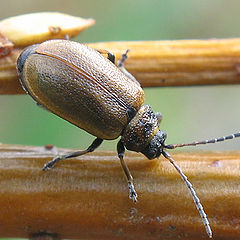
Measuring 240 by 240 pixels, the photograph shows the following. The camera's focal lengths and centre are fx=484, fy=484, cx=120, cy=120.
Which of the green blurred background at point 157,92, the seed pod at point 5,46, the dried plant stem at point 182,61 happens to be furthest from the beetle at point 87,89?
the green blurred background at point 157,92

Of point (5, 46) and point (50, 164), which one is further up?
point (5, 46)

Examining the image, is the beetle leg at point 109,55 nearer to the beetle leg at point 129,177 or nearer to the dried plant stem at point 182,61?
the dried plant stem at point 182,61

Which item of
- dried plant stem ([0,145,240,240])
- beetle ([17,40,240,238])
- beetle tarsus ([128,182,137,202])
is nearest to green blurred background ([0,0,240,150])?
beetle ([17,40,240,238])

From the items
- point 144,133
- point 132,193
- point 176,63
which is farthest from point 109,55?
point 132,193

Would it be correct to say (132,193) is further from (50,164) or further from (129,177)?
(50,164)

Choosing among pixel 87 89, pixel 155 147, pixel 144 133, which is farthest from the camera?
pixel 144 133

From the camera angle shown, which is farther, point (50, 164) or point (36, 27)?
point (36, 27)

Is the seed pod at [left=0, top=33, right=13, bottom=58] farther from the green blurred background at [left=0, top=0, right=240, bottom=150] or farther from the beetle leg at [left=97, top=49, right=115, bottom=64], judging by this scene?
the green blurred background at [left=0, top=0, right=240, bottom=150]
